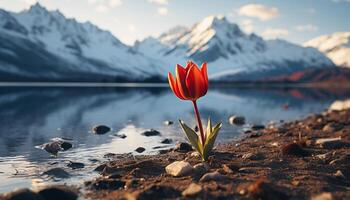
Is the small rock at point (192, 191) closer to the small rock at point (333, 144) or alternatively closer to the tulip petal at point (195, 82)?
the tulip petal at point (195, 82)

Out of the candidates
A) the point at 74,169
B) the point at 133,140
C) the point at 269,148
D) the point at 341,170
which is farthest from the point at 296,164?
the point at 133,140

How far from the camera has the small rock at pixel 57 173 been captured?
15.7 m

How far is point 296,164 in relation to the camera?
15.9 m

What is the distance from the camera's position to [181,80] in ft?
46.7

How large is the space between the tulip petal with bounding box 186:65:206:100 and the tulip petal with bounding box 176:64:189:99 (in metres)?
0.13

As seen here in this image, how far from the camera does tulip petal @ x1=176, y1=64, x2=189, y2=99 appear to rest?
14203mm

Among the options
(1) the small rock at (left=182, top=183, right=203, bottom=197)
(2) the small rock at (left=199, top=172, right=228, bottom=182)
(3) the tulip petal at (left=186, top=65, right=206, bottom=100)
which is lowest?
(1) the small rock at (left=182, top=183, right=203, bottom=197)

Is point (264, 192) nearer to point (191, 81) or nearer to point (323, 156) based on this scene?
point (191, 81)

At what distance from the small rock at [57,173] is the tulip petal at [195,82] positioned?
5.17 m

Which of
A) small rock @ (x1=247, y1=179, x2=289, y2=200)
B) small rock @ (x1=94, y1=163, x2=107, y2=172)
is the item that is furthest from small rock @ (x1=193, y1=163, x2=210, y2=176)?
small rock @ (x1=94, y1=163, x2=107, y2=172)

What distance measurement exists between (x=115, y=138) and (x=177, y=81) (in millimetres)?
15268

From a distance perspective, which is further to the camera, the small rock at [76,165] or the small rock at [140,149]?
the small rock at [140,149]

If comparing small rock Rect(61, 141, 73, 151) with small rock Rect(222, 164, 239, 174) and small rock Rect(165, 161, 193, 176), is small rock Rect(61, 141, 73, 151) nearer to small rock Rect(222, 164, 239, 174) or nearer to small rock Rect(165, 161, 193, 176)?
small rock Rect(165, 161, 193, 176)

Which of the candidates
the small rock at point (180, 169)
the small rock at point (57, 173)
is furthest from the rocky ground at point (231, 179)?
the small rock at point (57, 173)
